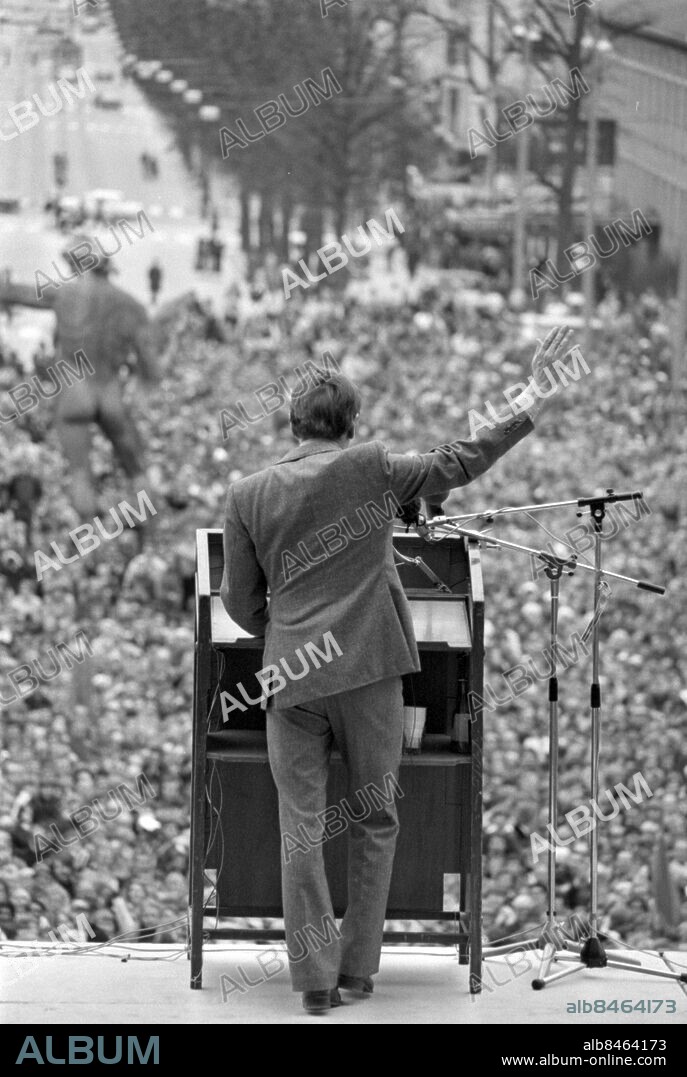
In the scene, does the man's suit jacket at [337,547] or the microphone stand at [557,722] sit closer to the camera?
the man's suit jacket at [337,547]

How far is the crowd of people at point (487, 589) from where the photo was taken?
8.24 m

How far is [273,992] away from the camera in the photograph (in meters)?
3.23

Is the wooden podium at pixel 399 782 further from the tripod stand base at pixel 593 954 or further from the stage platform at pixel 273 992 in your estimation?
the tripod stand base at pixel 593 954

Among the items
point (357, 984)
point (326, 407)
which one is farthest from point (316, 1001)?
point (326, 407)

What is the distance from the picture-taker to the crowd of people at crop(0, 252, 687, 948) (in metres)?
8.24

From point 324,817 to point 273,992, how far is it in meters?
0.40

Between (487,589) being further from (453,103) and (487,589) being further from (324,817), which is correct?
(324,817)

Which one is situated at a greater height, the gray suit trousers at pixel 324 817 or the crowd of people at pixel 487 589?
the gray suit trousers at pixel 324 817

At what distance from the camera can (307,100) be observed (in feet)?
55.0

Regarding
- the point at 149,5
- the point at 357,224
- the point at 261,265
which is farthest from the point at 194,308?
A: the point at 149,5

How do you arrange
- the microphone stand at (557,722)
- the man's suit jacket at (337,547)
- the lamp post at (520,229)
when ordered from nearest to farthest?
the man's suit jacket at (337,547) < the microphone stand at (557,722) < the lamp post at (520,229)

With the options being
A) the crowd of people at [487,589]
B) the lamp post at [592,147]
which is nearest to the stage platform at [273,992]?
the crowd of people at [487,589]

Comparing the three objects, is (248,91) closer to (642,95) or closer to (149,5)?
(149,5)
